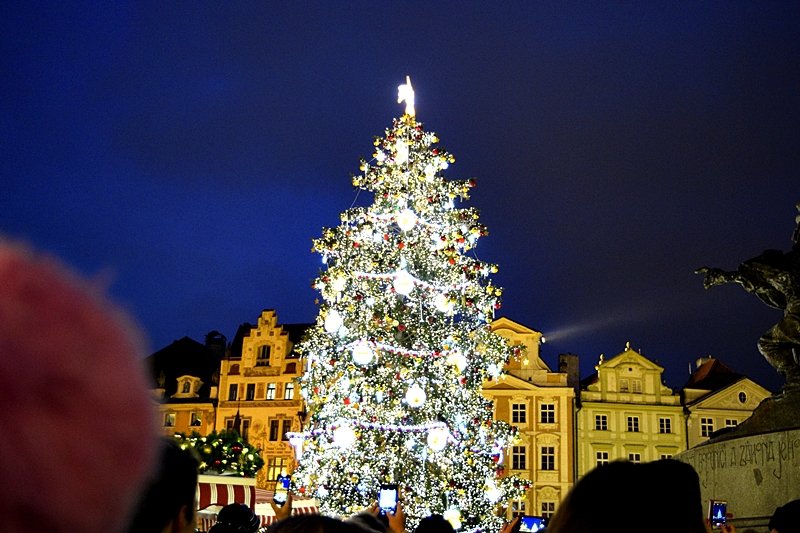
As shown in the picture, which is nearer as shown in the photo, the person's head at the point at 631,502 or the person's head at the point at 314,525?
the person's head at the point at 631,502

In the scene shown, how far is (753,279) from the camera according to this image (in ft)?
36.1

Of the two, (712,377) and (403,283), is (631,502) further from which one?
(712,377)

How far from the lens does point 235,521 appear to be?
14.9ft

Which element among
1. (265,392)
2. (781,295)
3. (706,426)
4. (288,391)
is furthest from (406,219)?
(706,426)

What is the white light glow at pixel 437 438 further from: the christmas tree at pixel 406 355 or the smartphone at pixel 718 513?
the smartphone at pixel 718 513

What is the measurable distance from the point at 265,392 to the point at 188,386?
6121 millimetres

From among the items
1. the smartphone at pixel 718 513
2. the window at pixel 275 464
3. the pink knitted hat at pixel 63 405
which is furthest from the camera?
the window at pixel 275 464

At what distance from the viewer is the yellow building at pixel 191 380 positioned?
49625 mm

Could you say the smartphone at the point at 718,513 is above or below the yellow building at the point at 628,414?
below

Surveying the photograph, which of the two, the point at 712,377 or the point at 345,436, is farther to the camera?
the point at 712,377

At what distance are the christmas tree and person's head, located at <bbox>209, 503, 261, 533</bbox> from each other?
516 inches

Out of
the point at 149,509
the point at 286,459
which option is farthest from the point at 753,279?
the point at 286,459

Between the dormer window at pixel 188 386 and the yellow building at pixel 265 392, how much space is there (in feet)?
8.71

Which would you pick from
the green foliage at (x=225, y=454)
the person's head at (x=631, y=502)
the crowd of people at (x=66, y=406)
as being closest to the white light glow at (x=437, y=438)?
the green foliage at (x=225, y=454)
